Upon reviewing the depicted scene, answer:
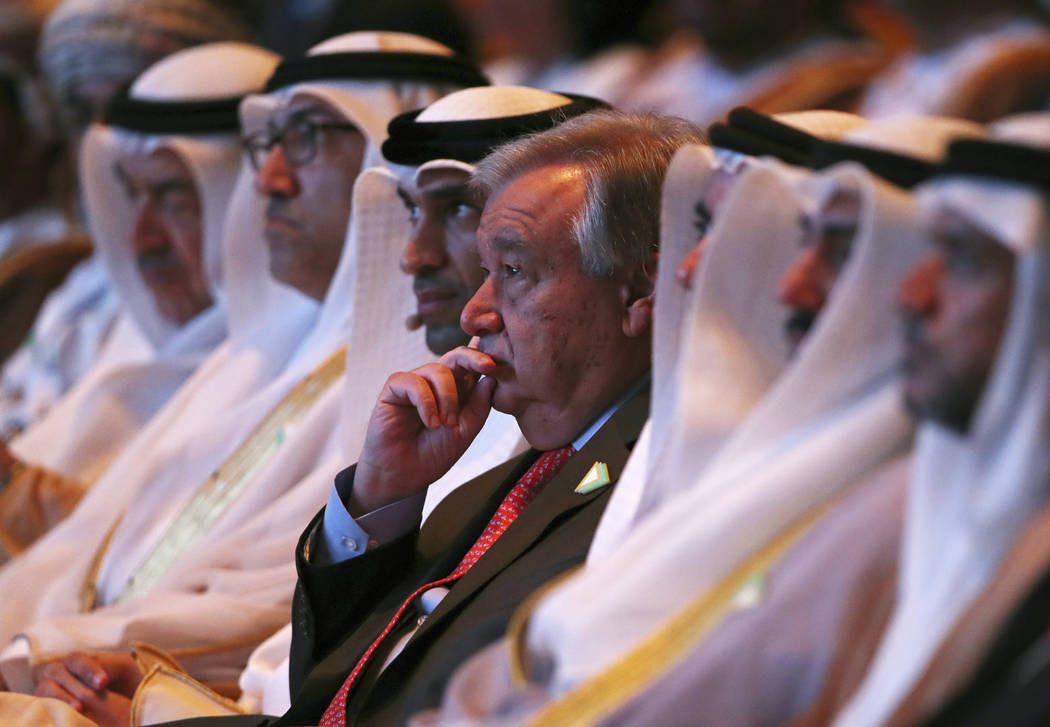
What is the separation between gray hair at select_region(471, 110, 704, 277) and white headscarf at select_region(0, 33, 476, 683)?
743mm

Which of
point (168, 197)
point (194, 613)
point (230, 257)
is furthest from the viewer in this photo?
point (168, 197)

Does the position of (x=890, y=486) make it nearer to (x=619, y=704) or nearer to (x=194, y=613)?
(x=619, y=704)

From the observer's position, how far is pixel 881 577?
164cm

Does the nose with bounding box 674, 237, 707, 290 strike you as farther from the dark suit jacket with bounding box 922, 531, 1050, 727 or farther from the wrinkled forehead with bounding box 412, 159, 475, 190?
the wrinkled forehead with bounding box 412, 159, 475, 190

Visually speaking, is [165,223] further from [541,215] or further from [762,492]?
[762,492]

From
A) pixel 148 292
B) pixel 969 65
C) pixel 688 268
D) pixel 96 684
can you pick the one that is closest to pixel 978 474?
pixel 688 268

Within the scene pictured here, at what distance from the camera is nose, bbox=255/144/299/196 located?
404 centimetres

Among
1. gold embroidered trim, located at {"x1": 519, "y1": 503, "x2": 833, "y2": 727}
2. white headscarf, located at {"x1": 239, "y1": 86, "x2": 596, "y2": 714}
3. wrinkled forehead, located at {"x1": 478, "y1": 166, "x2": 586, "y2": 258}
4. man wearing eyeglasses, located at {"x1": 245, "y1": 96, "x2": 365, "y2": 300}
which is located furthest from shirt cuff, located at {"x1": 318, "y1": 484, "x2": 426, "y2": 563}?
man wearing eyeglasses, located at {"x1": 245, "y1": 96, "x2": 365, "y2": 300}

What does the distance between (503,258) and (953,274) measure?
1201 millimetres

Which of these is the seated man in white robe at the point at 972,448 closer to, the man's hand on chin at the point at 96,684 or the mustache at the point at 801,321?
the mustache at the point at 801,321

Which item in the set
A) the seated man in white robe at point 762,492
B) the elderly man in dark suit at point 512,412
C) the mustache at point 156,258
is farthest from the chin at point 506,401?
the mustache at point 156,258

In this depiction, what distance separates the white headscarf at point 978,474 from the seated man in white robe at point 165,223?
11.8ft

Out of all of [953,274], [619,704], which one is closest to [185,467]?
[619,704]

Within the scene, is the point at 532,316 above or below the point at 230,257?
below
